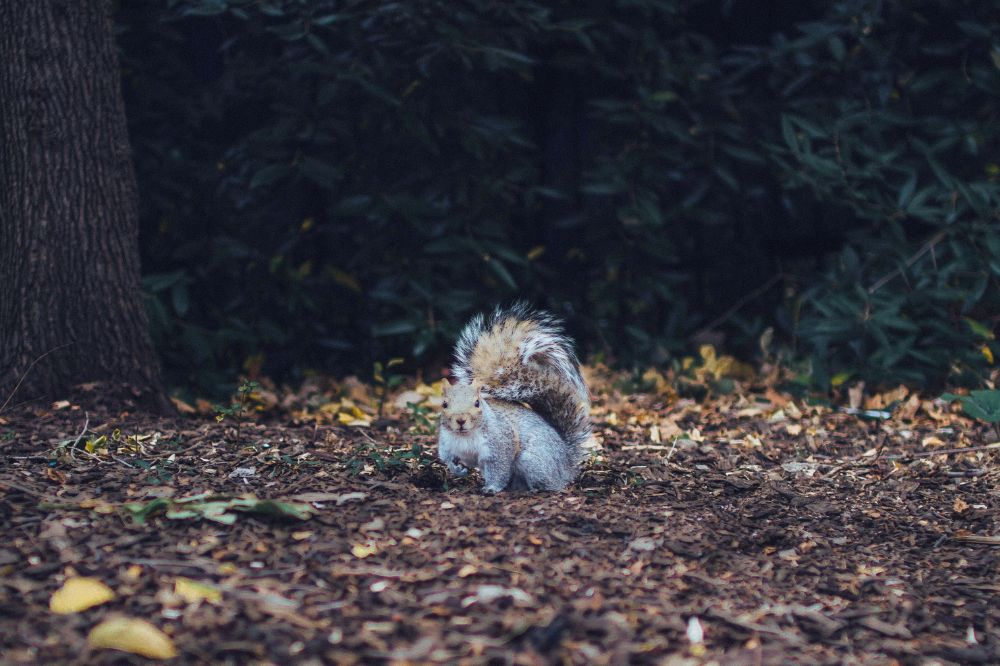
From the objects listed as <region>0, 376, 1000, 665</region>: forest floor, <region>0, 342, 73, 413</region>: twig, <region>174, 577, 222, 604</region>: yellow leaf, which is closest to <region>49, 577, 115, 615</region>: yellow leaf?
<region>0, 376, 1000, 665</region>: forest floor

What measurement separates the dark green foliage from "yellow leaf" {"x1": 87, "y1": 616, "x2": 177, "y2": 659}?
9.36 feet

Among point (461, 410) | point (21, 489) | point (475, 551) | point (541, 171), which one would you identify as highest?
point (541, 171)

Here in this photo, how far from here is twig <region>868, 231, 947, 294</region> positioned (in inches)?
183

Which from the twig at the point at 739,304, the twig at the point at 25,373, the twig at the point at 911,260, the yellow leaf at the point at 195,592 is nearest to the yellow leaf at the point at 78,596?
the yellow leaf at the point at 195,592

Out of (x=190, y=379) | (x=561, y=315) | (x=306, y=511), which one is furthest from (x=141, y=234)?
(x=306, y=511)

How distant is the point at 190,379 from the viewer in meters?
4.82

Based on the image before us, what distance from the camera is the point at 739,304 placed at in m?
5.59

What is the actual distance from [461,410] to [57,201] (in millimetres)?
1815

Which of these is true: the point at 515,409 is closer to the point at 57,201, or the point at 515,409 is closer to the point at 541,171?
the point at 57,201

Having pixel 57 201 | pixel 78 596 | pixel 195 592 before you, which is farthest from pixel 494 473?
pixel 57 201

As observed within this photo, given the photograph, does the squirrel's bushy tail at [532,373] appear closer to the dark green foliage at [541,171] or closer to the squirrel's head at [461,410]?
the squirrel's head at [461,410]

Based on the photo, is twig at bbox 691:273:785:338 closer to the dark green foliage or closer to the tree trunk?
the dark green foliage

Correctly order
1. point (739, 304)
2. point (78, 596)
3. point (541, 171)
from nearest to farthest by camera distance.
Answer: point (78, 596)
point (739, 304)
point (541, 171)

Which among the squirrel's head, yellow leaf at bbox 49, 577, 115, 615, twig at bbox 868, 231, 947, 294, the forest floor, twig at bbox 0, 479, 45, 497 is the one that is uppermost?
twig at bbox 868, 231, 947, 294
